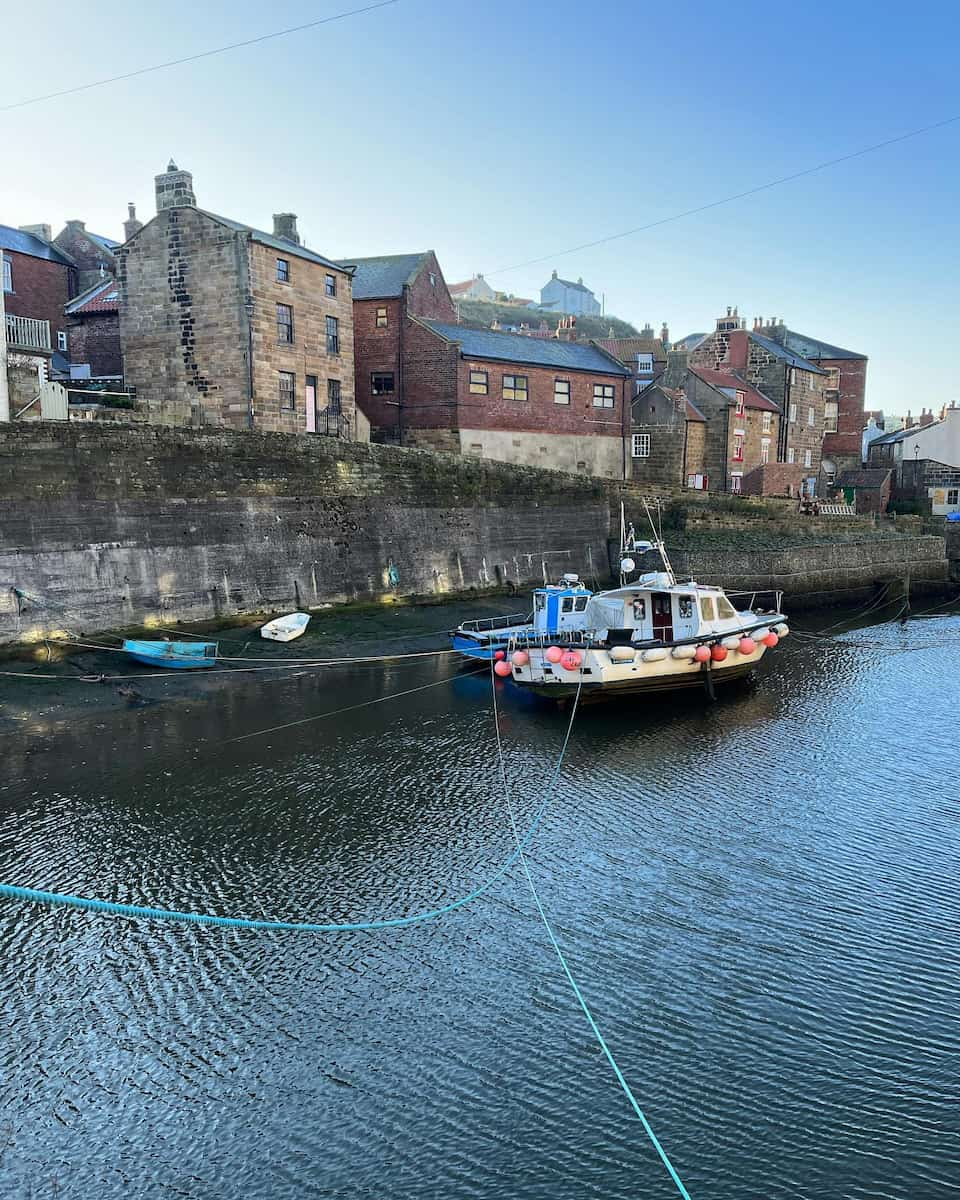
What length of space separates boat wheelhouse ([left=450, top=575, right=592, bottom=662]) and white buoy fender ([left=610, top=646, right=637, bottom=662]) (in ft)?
6.98

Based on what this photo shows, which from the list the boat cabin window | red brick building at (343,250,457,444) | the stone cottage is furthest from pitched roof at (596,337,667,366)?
the boat cabin window

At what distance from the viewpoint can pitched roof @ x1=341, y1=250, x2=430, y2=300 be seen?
133 feet

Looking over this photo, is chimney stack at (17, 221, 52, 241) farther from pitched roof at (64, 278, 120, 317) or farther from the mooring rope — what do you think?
the mooring rope

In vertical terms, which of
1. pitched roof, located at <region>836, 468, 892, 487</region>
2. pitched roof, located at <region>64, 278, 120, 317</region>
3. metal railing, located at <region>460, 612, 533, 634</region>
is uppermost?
pitched roof, located at <region>64, 278, 120, 317</region>

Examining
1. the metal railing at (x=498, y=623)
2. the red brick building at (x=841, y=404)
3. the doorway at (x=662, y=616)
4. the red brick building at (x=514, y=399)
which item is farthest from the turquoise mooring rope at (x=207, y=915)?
the red brick building at (x=841, y=404)

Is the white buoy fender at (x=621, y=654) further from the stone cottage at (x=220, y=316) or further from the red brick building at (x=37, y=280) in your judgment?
the red brick building at (x=37, y=280)

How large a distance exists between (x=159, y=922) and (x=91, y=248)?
47.0 meters

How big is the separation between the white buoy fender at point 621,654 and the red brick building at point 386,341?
20978 mm

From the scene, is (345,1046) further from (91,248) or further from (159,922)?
(91,248)

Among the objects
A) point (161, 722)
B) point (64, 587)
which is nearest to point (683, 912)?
point (161, 722)

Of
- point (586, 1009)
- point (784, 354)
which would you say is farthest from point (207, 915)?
point (784, 354)

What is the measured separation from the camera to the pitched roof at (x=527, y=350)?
40000mm

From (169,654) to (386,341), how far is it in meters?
21.7

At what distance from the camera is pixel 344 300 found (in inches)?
1426
